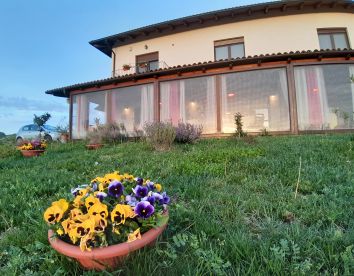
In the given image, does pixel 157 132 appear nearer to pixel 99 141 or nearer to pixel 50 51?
pixel 99 141

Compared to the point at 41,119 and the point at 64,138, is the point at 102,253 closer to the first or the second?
the point at 64,138

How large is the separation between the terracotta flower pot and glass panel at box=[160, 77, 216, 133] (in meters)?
9.99

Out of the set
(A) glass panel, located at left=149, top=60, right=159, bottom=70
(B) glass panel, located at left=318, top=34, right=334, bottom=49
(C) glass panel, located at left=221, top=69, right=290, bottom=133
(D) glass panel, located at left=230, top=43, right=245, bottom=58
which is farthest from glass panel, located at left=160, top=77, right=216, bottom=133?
(B) glass panel, located at left=318, top=34, right=334, bottom=49

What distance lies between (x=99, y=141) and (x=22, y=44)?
30.3 meters

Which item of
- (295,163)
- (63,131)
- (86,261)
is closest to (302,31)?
(295,163)

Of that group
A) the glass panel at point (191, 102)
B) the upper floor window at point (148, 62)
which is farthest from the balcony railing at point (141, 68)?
the glass panel at point (191, 102)

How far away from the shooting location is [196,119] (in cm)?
1191

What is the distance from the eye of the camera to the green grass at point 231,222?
1.63m

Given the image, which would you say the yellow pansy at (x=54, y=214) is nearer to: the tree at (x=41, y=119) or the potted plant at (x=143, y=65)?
the potted plant at (x=143, y=65)

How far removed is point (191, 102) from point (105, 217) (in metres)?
10.7

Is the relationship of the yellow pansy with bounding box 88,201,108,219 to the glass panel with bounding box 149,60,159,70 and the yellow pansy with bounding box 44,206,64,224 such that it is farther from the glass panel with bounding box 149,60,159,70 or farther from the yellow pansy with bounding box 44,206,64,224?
the glass panel with bounding box 149,60,159,70

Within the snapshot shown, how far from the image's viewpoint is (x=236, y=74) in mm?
11484

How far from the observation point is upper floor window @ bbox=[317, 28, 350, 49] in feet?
47.5

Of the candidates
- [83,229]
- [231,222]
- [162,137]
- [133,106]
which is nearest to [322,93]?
[162,137]
